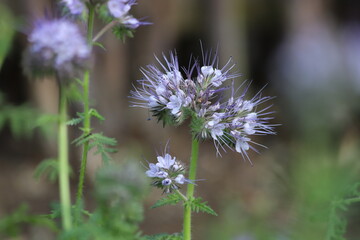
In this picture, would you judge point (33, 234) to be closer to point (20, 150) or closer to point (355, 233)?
point (20, 150)

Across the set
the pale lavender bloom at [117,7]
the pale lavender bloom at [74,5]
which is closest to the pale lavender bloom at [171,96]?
the pale lavender bloom at [117,7]

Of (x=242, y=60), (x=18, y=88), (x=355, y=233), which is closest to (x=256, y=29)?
(x=242, y=60)

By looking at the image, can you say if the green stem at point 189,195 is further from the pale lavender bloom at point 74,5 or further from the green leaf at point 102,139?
the pale lavender bloom at point 74,5

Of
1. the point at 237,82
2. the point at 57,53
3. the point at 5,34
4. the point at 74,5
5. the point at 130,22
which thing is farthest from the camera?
the point at 237,82

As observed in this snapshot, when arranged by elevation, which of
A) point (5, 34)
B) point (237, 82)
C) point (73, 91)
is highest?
point (237, 82)

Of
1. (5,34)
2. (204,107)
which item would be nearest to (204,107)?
(204,107)

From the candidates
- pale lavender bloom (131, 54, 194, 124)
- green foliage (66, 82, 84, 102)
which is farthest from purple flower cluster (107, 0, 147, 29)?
green foliage (66, 82, 84, 102)

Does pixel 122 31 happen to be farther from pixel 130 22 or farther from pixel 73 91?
A: pixel 73 91
